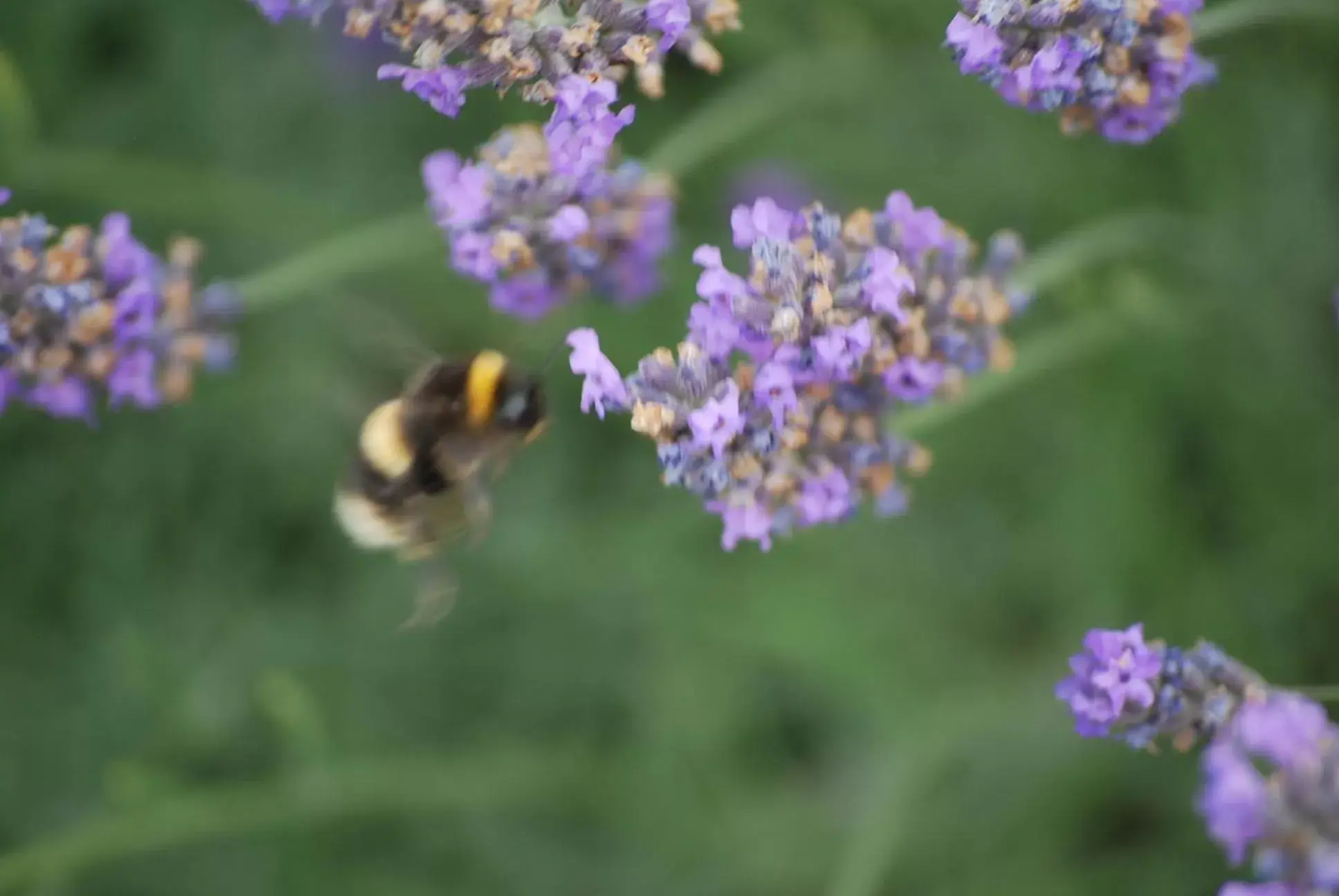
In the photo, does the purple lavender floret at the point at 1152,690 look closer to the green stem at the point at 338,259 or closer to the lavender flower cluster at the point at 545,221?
the lavender flower cluster at the point at 545,221

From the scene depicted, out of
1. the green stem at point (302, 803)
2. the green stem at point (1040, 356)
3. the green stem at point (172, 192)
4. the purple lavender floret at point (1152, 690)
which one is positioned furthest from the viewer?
the green stem at point (172, 192)

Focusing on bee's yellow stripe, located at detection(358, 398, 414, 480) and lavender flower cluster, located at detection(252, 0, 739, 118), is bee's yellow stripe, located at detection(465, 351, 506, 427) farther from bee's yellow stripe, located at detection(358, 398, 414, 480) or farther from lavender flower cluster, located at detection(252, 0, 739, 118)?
lavender flower cluster, located at detection(252, 0, 739, 118)

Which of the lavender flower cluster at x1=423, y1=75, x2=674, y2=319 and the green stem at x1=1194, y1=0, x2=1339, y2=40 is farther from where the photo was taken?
the lavender flower cluster at x1=423, y1=75, x2=674, y2=319

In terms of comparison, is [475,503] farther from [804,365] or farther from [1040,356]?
A: [1040,356]

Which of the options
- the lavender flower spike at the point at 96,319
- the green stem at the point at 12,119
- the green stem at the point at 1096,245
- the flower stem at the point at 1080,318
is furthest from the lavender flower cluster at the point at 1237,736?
the green stem at the point at 12,119

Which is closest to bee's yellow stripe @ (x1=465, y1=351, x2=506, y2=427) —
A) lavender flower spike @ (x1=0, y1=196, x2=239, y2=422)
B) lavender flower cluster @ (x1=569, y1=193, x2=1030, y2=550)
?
lavender flower cluster @ (x1=569, y1=193, x2=1030, y2=550)

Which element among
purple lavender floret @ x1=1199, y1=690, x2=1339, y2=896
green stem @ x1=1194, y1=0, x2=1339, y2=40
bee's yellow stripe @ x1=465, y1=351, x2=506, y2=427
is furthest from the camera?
bee's yellow stripe @ x1=465, y1=351, x2=506, y2=427
